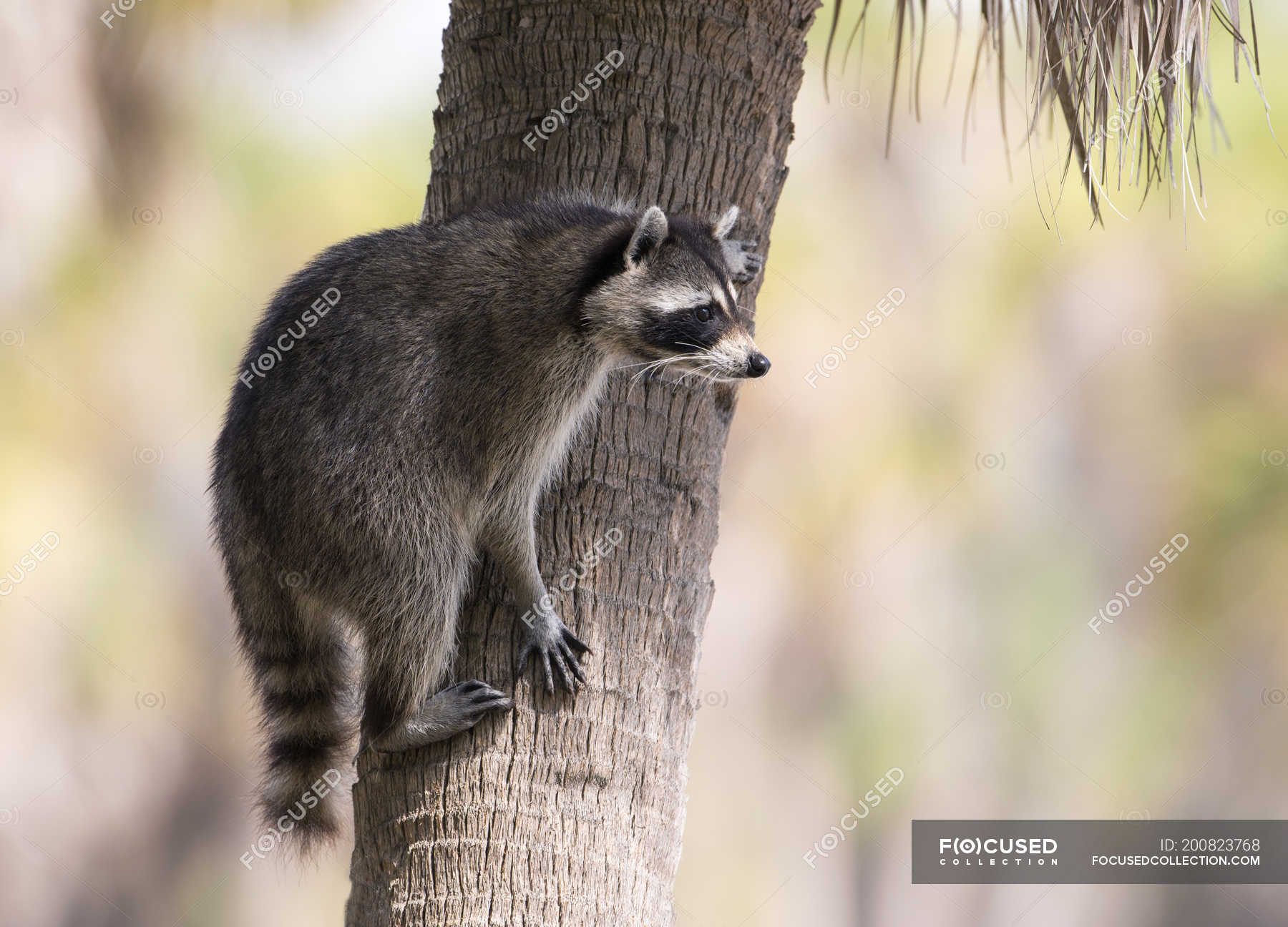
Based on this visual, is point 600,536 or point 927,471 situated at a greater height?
point 927,471

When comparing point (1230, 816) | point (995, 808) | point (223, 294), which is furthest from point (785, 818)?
point (223, 294)

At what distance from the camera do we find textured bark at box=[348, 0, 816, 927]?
2.96 metres

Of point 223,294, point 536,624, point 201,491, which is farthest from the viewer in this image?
point 223,294

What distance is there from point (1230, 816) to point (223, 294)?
1342 cm

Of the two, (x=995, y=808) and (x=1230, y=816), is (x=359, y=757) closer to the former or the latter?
(x=995, y=808)

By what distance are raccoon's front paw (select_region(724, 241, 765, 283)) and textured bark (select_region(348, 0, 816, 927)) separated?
0.06 m

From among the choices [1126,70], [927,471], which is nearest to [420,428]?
[1126,70]

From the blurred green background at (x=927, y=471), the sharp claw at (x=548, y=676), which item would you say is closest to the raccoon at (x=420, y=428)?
the sharp claw at (x=548, y=676)

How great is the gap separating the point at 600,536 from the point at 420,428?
0.56 meters

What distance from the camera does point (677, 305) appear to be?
140 inches

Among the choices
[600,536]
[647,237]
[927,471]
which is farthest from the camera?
[927,471]

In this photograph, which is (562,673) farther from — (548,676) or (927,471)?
(927,471)

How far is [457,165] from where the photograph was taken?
12.1 feet

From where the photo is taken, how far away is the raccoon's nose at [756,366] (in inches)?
136
